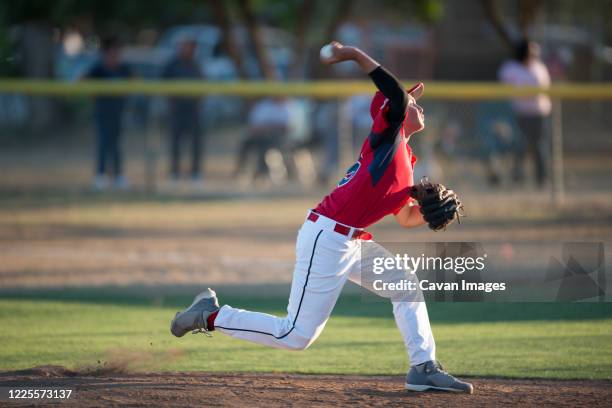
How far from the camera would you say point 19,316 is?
27.5 feet

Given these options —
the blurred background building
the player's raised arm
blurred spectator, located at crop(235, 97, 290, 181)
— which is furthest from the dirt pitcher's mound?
blurred spectator, located at crop(235, 97, 290, 181)

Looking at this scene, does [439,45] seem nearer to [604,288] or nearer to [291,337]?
[604,288]

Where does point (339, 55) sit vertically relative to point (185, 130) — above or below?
below

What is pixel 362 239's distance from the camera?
226 inches

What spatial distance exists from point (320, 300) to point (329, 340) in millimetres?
2157

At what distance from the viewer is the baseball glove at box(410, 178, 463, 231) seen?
5656 millimetres

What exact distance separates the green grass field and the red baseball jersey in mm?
1413

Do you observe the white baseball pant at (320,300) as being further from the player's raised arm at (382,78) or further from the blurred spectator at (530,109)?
the blurred spectator at (530,109)

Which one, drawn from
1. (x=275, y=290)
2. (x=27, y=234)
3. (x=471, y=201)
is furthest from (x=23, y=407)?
(x=471, y=201)

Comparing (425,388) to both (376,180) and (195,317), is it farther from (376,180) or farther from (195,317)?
(195,317)

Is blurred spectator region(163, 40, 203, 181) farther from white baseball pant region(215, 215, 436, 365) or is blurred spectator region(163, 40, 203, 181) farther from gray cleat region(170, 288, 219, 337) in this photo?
white baseball pant region(215, 215, 436, 365)

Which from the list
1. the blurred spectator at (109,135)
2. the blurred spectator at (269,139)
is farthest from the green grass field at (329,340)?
the blurred spectator at (269,139)

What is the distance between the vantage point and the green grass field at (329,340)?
6688mm

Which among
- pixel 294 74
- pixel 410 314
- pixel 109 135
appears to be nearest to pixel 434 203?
pixel 410 314
